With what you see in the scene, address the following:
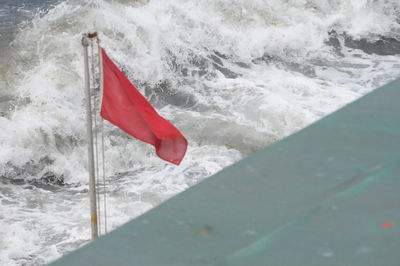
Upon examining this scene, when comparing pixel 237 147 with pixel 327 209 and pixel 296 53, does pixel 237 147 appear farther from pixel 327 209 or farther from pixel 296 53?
pixel 327 209

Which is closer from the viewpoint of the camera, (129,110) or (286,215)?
(286,215)

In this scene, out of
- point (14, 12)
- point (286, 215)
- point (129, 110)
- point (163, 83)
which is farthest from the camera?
point (14, 12)

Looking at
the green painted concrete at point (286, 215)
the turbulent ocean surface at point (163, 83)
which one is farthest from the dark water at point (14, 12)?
the green painted concrete at point (286, 215)

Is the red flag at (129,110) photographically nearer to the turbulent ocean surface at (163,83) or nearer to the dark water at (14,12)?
the turbulent ocean surface at (163,83)

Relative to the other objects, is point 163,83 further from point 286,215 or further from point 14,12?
point 286,215

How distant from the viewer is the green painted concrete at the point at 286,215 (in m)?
1.06

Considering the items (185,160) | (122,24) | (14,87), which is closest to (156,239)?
(185,160)

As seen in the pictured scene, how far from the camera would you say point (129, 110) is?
14.3 ft

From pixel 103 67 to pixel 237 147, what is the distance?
Answer: 4188 mm

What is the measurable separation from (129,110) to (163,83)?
21.3 ft

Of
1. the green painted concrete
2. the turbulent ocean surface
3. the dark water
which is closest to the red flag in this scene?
the turbulent ocean surface

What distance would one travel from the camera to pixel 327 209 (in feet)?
3.80

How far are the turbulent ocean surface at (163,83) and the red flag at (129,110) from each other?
6.60ft

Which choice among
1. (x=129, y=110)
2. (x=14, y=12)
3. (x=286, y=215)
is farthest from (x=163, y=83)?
(x=286, y=215)
